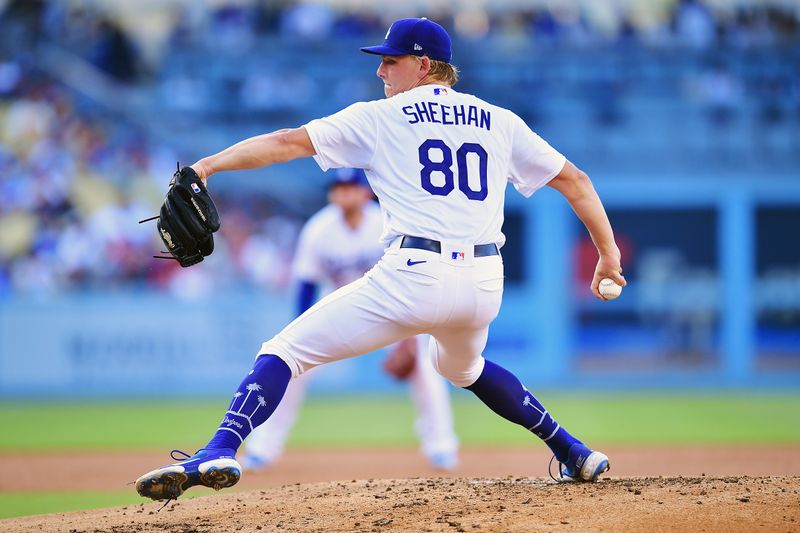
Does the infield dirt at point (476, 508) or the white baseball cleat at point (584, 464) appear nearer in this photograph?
the infield dirt at point (476, 508)

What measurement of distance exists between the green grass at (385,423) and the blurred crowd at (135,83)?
2.24 metres

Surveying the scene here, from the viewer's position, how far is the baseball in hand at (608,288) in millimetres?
4219

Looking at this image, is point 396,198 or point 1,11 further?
point 1,11

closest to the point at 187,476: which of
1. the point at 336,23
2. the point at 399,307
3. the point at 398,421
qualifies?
the point at 399,307

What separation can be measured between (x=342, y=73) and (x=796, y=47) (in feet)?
24.4

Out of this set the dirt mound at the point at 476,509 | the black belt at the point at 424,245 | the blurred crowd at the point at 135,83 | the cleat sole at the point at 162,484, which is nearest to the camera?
the cleat sole at the point at 162,484

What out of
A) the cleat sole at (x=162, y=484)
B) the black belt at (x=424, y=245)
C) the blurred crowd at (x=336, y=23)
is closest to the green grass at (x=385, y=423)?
the cleat sole at (x=162, y=484)

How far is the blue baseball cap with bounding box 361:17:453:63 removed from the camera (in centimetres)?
405

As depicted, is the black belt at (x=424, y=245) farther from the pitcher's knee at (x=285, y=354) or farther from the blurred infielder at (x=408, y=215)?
the pitcher's knee at (x=285, y=354)

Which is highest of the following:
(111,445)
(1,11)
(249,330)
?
(1,11)

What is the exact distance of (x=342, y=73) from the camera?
54.1 feet

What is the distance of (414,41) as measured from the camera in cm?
405

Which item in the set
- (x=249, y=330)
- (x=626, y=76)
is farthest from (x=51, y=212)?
(x=626, y=76)

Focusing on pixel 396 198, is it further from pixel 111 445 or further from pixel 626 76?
pixel 626 76
